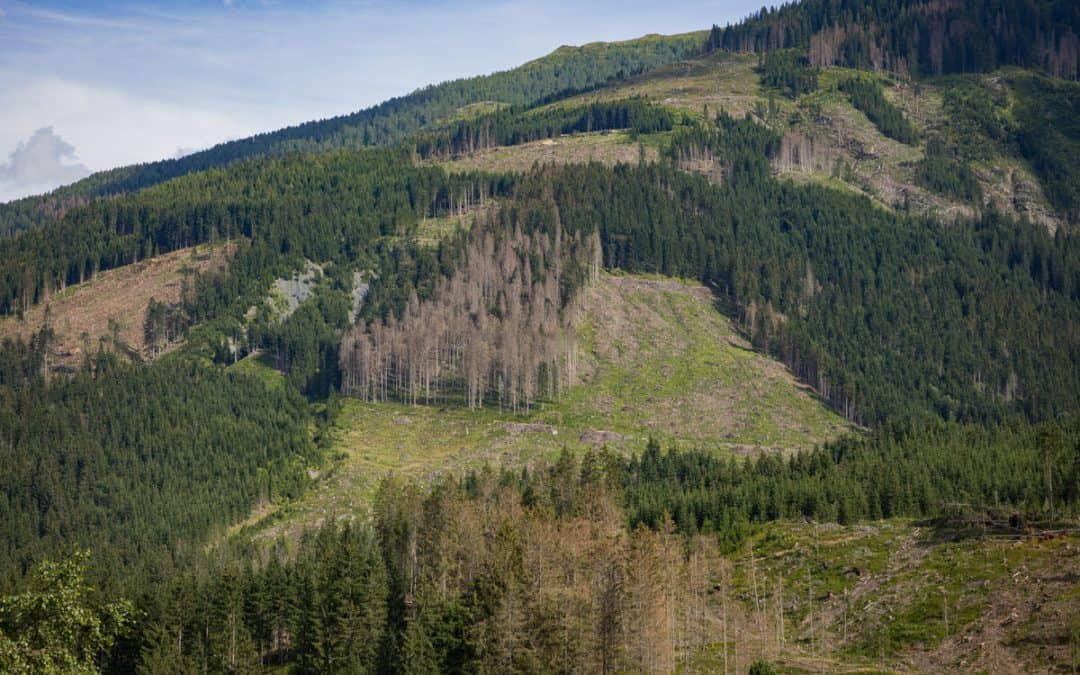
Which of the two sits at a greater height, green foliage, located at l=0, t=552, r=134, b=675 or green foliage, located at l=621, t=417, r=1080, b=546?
green foliage, located at l=0, t=552, r=134, b=675

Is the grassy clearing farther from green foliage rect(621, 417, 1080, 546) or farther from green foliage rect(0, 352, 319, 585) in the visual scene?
green foliage rect(0, 352, 319, 585)

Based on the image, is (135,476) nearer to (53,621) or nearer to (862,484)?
(862,484)

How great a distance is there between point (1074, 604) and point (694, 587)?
117 ft

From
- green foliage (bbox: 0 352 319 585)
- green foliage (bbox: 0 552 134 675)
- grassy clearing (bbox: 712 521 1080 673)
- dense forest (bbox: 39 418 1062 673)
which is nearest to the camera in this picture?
green foliage (bbox: 0 552 134 675)

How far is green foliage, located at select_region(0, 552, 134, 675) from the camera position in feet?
119

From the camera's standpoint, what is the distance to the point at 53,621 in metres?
37.3

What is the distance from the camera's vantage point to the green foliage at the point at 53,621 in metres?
36.2

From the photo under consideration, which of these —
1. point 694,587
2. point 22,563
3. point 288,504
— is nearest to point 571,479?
point 694,587

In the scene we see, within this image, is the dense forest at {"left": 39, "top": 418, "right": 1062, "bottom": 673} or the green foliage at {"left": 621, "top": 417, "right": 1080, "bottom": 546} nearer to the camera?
the dense forest at {"left": 39, "top": 418, "right": 1062, "bottom": 673}

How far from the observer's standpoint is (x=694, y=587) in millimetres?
115938

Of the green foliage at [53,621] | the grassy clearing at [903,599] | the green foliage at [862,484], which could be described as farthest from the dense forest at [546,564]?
the green foliage at [53,621]

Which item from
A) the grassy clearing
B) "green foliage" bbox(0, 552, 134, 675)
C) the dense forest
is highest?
"green foliage" bbox(0, 552, 134, 675)

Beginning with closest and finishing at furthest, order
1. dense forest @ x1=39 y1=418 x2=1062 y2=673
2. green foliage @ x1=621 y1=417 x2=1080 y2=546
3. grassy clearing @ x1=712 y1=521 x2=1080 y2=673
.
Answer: dense forest @ x1=39 y1=418 x2=1062 y2=673 → grassy clearing @ x1=712 y1=521 x2=1080 y2=673 → green foliage @ x1=621 y1=417 x2=1080 y2=546

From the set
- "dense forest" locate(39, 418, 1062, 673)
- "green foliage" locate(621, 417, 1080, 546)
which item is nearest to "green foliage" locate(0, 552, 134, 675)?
"dense forest" locate(39, 418, 1062, 673)
